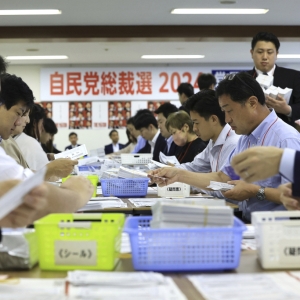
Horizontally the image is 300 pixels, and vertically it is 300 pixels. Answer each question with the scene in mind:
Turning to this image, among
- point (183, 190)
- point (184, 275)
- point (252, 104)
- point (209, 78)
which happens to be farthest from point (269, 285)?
point (209, 78)

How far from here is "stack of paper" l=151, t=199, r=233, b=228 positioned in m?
1.34

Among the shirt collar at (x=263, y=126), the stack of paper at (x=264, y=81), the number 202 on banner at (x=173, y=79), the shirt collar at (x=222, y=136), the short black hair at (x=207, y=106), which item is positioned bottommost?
the shirt collar at (x=222, y=136)

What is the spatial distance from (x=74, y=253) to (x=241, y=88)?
5.54 feet

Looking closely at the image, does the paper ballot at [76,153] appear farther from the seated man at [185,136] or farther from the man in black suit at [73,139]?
the man in black suit at [73,139]

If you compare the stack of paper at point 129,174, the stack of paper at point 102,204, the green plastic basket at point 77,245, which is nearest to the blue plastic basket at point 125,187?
the stack of paper at point 129,174

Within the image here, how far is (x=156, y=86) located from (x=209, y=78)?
631cm

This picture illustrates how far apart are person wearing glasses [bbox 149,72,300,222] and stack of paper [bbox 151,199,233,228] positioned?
1.22 meters

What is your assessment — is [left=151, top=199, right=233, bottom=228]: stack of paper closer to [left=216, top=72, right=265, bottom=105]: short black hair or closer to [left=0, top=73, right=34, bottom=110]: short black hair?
[left=216, top=72, right=265, bottom=105]: short black hair

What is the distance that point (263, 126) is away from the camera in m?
2.73

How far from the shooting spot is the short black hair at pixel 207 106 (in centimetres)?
353

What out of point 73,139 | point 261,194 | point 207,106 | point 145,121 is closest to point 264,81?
point 207,106

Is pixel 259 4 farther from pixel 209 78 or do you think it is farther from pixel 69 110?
pixel 69 110

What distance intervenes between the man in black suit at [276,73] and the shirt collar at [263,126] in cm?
99

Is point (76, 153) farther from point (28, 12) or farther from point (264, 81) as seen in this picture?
point (28, 12)
